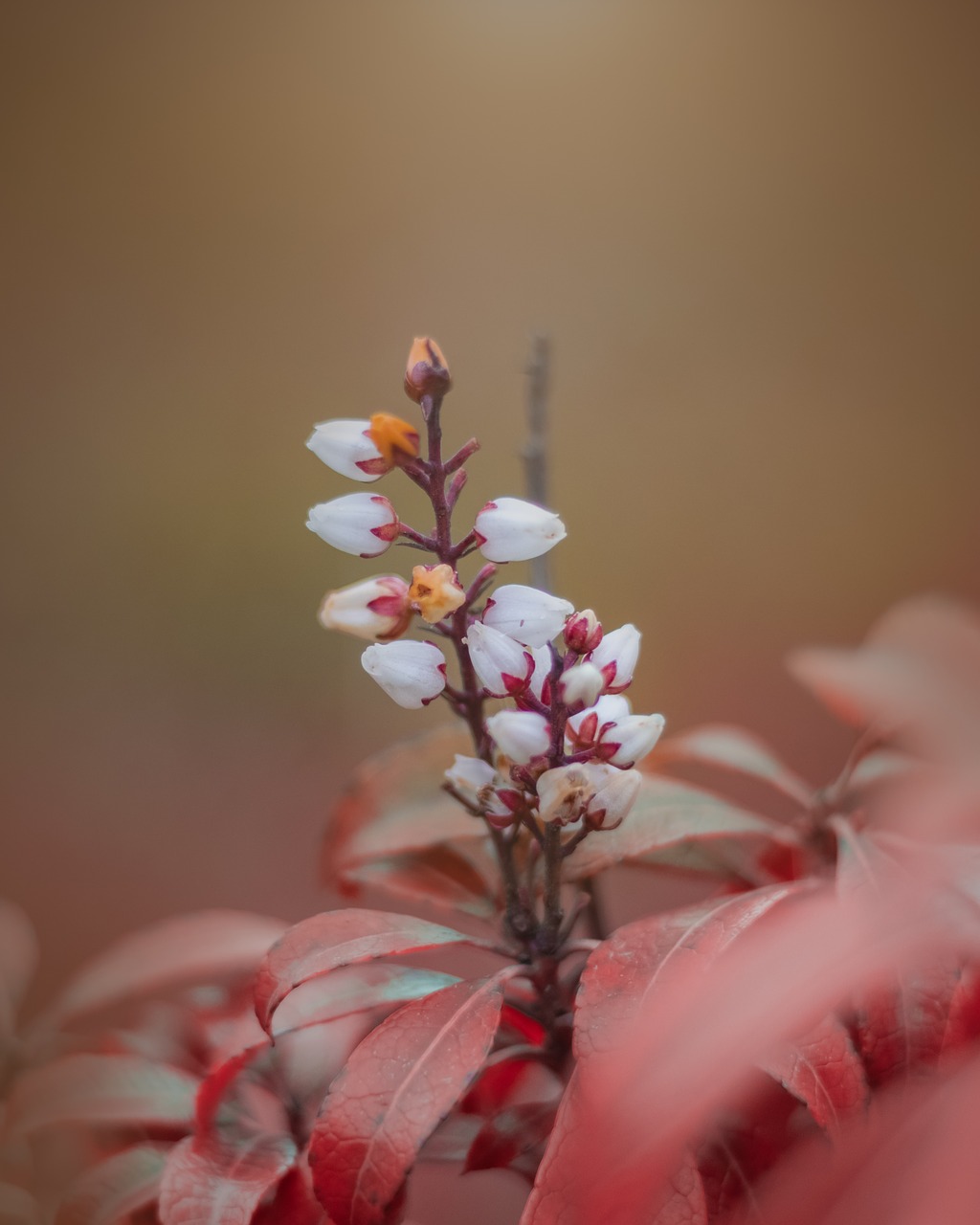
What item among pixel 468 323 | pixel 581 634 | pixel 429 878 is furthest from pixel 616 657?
pixel 468 323

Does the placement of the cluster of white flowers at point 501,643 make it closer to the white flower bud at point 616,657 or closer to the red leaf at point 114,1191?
the white flower bud at point 616,657

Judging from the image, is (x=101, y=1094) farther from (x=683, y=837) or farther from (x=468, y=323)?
(x=468, y=323)

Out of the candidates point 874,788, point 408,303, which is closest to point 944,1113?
point 874,788

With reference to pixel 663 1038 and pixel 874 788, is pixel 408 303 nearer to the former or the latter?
pixel 874 788

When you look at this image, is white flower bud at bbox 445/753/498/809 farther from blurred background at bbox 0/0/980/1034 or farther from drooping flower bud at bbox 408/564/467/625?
blurred background at bbox 0/0/980/1034

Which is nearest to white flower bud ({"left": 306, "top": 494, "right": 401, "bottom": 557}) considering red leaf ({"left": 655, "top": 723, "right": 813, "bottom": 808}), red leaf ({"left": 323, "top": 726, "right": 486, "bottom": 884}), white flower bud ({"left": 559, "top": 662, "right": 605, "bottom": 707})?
white flower bud ({"left": 559, "top": 662, "right": 605, "bottom": 707})

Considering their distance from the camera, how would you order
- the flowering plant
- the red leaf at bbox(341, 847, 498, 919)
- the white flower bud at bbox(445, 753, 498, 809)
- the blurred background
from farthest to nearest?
the blurred background → the red leaf at bbox(341, 847, 498, 919) → the white flower bud at bbox(445, 753, 498, 809) → the flowering plant
